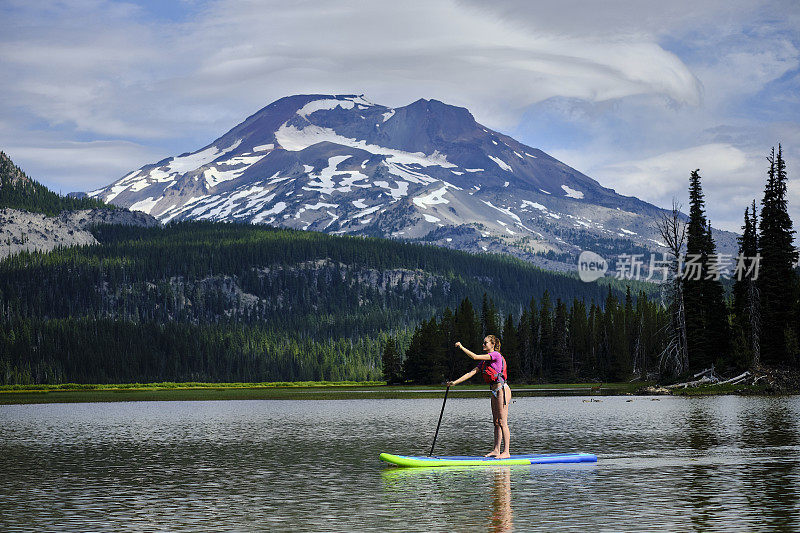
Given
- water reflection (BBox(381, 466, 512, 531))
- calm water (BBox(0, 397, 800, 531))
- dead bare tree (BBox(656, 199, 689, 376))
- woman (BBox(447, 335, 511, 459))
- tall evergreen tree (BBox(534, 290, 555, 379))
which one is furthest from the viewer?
tall evergreen tree (BBox(534, 290, 555, 379))

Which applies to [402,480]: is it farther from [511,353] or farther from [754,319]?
[511,353]

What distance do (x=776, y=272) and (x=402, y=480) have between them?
8108 centimetres

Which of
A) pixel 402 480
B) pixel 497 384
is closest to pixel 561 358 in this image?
pixel 497 384

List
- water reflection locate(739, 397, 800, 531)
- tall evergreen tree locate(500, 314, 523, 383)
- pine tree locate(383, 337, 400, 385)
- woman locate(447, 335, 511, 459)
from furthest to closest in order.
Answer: pine tree locate(383, 337, 400, 385) → tall evergreen tree locate(500, 314, 523, 383) → woman locate(447, 335, 511, 459) → water reflection locate(739, 397, 800, 531)

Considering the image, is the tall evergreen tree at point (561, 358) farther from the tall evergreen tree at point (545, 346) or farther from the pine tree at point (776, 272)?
the pine tree at point (776, 272)

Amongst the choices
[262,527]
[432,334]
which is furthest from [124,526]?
[432,334]

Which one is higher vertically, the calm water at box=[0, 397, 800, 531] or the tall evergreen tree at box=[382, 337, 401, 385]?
the tall evergreen tree at box=[382, 337, 401, 385]

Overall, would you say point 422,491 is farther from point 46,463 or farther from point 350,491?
point 46,463

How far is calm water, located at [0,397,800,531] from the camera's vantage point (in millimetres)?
25578

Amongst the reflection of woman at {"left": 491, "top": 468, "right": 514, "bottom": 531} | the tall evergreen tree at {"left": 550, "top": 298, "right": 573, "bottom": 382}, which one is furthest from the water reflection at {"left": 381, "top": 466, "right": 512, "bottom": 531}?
the tall evergreen tree at {"left": 550, "top": 298, "right": 573, "bottom": 382}

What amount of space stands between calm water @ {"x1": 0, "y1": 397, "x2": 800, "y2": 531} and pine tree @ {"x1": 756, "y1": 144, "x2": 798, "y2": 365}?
42.2 metres

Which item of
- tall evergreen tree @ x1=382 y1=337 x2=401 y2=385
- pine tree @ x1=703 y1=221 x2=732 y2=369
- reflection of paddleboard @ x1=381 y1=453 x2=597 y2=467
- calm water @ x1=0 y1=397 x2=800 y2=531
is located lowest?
calm water @ x1=0 y1=397 x2=800 y2=531

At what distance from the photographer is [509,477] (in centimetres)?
3431

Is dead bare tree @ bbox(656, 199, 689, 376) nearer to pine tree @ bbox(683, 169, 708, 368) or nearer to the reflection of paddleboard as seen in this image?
pine tree @ bbox(683, 169, 708, 368)
